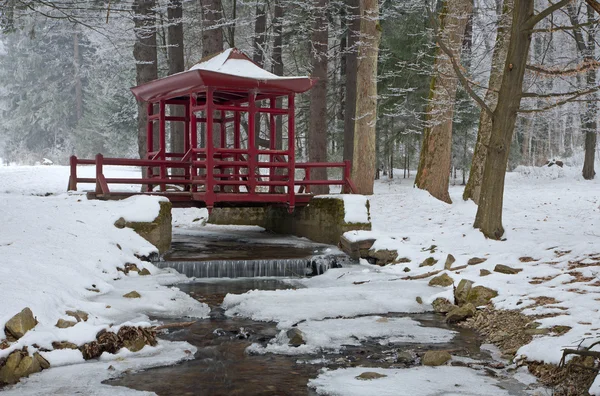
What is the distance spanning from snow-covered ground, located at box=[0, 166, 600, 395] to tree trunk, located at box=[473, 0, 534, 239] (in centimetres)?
44

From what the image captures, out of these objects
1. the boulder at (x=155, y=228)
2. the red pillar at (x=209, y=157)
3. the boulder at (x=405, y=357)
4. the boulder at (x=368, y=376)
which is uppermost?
the red pillar at (x=209, y=157)

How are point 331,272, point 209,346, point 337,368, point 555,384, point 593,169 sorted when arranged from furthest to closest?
point 593,169, point 331,272, point 209,346, point 337,368, point 555,384

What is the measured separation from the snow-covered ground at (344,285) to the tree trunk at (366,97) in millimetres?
3634


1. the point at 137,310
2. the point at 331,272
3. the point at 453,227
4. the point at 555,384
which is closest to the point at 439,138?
the point at 453,227

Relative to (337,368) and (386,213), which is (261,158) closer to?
(386,213)

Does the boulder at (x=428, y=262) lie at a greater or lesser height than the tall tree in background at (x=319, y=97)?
lesser

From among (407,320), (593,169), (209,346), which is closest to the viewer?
(209,346)

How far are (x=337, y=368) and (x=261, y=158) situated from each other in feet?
114

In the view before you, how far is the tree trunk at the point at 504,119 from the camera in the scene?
34.1ft

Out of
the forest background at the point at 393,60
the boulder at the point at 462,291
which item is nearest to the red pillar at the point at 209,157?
the forest background at the point at 393,60

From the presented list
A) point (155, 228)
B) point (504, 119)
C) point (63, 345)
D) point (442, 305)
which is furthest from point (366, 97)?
point (63, 345)

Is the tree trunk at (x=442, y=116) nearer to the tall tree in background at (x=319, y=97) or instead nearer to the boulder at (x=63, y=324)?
the tall tree in background at (x=319, y=97)

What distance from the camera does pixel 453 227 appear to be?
44.5 feet

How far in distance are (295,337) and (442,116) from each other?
11265 millimetres
